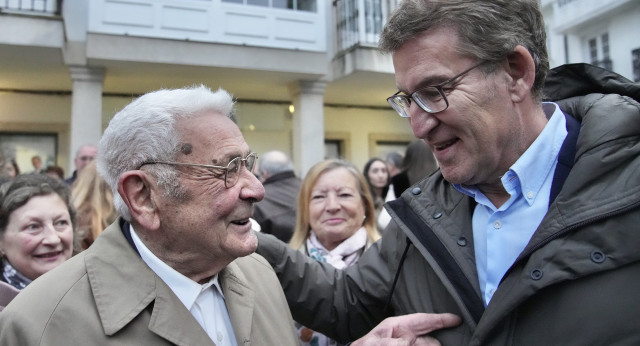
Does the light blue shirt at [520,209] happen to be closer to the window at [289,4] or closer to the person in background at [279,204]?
the person in background at [279,204]

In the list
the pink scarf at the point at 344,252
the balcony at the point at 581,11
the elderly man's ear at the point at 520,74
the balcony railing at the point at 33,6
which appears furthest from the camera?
the balcony at the point at 581,11

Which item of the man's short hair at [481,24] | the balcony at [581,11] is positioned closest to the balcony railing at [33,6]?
the man's short hair at [481,24]

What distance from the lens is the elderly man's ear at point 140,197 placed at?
165 cm

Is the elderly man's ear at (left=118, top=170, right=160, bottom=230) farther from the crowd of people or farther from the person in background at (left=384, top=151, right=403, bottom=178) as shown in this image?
the person in background at (left=384, top=151, right=403, bottom=178)

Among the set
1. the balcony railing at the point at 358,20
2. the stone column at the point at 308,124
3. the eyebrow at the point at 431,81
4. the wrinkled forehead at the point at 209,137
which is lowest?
the wrinkled forehead at the point at 209,137

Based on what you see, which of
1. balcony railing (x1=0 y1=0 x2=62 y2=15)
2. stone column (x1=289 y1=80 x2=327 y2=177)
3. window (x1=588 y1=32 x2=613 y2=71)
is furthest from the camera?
window (x1=588 y1=32 x2=613 y2=71)

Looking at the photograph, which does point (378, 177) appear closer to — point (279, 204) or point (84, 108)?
point (279, 204)

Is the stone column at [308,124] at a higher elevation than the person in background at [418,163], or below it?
higher

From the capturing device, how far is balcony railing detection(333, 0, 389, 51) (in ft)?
32.7

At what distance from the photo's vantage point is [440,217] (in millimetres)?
1734

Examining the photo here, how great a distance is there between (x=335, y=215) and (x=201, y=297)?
5.39ft

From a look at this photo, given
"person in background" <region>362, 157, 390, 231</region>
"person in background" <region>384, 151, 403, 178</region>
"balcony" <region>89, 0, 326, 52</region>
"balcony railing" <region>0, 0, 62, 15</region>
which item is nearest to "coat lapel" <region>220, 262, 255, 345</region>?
"person in background" <region>362, 157, 390, 231</region>

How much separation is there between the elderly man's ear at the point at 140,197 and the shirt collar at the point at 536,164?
108 centimetres

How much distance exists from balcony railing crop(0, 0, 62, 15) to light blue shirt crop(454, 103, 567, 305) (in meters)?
8.54
